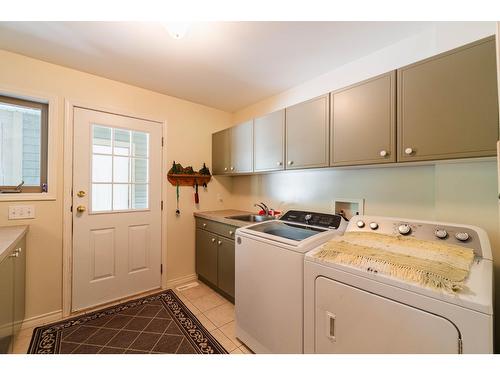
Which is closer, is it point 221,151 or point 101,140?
point 101,140

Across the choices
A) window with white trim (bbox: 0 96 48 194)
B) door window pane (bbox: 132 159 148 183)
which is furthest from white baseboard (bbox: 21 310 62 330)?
door window pane (bbox: 132 159 148 183)

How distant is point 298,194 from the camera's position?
7.56 feet

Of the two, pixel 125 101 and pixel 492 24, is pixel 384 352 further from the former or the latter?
pixel 125 101

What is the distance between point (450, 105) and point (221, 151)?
2.21 metres

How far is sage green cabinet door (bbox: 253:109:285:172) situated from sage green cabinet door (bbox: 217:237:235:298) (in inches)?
34.2

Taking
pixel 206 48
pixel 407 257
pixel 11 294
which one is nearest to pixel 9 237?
pixel 11 294

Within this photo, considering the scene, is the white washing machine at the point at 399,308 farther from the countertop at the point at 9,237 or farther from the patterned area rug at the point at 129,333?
the countertop at the point at 9,237

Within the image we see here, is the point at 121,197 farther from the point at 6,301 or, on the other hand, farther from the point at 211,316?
the point at 211,316

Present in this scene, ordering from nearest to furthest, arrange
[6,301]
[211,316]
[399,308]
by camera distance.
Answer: [399,308] < [6,301] < [211,316]

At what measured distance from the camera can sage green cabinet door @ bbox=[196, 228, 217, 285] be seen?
2.40 m

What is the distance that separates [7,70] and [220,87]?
5.85ft

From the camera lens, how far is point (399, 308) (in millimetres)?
877

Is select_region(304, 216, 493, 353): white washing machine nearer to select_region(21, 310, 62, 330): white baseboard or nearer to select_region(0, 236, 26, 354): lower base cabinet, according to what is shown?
select_region(0, 236, 26, 354): lower base cabinet

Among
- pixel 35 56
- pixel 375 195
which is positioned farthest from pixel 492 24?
pixel 35 56
